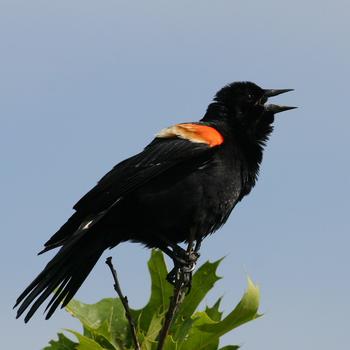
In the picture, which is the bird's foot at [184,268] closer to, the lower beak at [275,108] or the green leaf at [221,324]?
the green leaf at [221,324]

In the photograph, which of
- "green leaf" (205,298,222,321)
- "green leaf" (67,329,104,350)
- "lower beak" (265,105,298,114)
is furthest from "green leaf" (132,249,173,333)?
"lower beak" (265,105,298,114)

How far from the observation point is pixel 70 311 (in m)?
3.29

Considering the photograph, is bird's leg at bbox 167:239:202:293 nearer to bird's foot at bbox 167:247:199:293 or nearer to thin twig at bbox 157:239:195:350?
bird's foot at bbox 167:247:199:293

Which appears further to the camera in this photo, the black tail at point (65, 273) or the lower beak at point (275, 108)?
the lower beak at point (275, 108)

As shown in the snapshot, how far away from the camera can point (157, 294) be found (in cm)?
345

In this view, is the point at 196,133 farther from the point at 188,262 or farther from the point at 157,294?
the point at 157,294

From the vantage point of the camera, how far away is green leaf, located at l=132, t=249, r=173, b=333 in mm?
3326

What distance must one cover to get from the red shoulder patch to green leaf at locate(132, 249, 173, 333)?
128 centimetres

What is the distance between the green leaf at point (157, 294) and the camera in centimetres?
333

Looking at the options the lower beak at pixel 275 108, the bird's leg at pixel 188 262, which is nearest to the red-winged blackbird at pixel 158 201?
the bird's leg at pixel 188 262

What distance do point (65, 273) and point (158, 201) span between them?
2.47 ft

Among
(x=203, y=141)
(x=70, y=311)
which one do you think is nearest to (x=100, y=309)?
(x=70, y=311)

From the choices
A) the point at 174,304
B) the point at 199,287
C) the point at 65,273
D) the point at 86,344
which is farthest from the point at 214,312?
the point at 65,273

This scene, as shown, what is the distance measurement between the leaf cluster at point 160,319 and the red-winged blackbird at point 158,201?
641mm
